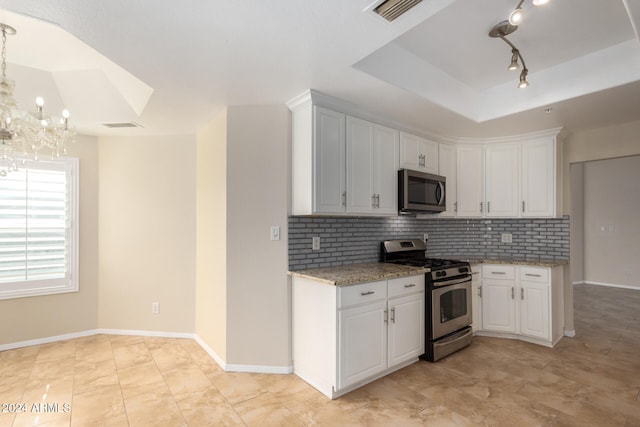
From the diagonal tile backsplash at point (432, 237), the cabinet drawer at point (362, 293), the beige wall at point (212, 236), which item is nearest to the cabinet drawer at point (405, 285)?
the cabinet drawer at point (362, 293)

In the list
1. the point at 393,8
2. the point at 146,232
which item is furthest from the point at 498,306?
the point at 146,232

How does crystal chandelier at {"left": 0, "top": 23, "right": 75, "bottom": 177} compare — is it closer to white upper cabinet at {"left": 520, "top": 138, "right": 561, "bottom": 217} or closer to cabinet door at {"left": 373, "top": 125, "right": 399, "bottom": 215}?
cabinet door at {"left": 373, "top": 125, "right": 399, "bottom": 215}

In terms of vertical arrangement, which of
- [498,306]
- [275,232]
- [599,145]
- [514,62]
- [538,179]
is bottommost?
[498,306]

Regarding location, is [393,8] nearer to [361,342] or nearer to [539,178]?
[361,342]

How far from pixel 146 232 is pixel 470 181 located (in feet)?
13.7

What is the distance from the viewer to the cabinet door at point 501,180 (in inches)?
161

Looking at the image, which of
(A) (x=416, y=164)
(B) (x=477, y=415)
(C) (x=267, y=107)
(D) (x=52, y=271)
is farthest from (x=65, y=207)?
(B) (x=477, y=415)

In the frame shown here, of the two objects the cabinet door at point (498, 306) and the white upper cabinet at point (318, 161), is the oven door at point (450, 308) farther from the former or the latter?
the white upper cabinet at point (318, 161)

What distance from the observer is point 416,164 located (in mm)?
3695

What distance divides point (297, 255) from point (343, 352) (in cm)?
93

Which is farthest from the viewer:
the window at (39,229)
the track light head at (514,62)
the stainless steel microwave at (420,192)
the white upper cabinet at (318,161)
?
the window at (39,229)

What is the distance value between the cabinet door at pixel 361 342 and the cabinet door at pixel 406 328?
10 centimetres

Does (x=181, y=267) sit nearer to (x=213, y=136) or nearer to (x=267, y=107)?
(x=213, y=136)

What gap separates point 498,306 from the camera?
12.6 ft
